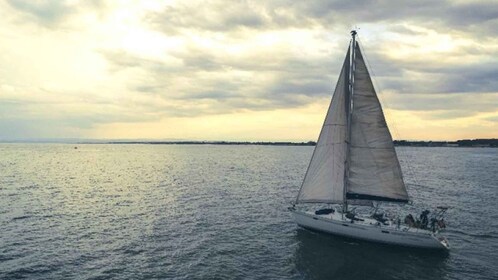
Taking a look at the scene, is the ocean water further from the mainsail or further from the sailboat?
the mainsail

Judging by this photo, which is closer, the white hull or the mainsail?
the white hull

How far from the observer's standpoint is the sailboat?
3653 centimetres

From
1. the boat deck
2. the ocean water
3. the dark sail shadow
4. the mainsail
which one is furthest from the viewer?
the mainsail

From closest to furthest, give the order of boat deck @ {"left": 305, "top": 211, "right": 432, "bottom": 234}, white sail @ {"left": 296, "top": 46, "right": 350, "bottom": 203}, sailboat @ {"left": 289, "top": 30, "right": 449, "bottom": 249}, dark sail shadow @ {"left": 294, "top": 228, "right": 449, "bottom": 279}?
dark sail shadow @ {"left": 294, "top": 228, "right": 449, "bottom": 279} < boat deck @ {"left": 305, "top": 211, "right": 432, "bottom": 234} < sailboat @ {"left": 289, "top": 30, "right": 449, "bottom": 249} < white sail @ {"left": 296, "top": 46, "right": 350, "bottom": 203}

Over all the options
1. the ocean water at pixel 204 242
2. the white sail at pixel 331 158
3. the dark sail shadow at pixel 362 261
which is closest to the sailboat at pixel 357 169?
the white sail at pixel 331 158

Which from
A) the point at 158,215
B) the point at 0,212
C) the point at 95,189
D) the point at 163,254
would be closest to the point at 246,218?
the point at 158,215

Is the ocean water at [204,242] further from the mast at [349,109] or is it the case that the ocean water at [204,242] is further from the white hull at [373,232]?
the mast at [349,109]

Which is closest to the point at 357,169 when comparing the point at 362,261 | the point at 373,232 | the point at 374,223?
the point at 374,223

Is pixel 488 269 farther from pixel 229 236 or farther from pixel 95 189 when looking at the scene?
pixel 95 189

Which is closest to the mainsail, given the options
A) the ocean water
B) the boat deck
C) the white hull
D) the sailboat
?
the sailboat

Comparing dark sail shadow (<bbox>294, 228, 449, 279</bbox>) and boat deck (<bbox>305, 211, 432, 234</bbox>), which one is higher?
boat deck (<bbox>305, 211, 432, 234</bbox>)

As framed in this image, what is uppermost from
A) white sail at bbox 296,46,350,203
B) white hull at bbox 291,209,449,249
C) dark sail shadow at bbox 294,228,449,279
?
white sail at bbox 296,46,350,203

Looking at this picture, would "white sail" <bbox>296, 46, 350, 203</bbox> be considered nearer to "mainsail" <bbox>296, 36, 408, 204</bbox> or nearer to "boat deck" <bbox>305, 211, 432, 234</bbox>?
"mainsail" <bbox>296, 36, 408, 204</bbox>

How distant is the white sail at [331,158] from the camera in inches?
1511
